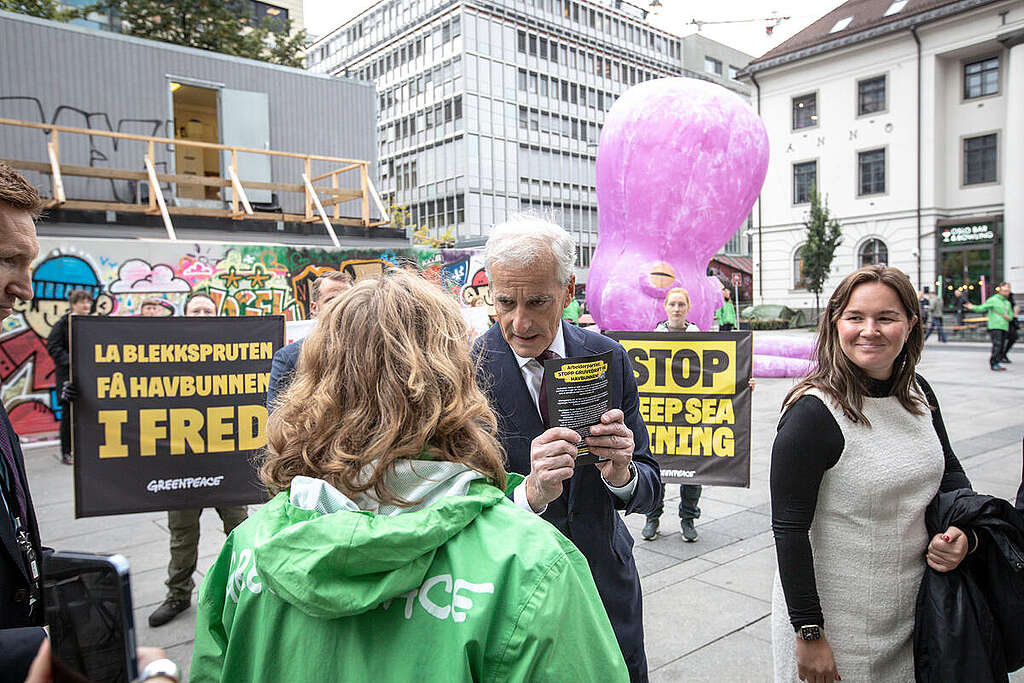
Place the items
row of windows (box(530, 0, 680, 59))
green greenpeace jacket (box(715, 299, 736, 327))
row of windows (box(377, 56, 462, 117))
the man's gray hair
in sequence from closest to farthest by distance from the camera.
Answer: the man's gray hair, green greenpeace jacket (box(715, 299, 736, 327)), row of windows (box(377, 56, 462, 117)), row of windows (box(530, 0, 680, 59))

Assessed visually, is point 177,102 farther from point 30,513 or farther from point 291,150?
point 30,513

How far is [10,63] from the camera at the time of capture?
14.8 metres

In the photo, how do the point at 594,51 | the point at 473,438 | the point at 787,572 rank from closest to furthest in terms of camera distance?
1. the point at 473,438
2. the point at 787,572
3. the point at 594,51

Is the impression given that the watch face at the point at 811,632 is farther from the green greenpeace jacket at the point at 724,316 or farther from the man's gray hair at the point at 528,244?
the green greenpeace jacket at the point at 724,316

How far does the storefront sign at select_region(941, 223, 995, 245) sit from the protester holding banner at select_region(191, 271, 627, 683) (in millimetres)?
36242

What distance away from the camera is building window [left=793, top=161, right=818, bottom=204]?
3578 centimetres

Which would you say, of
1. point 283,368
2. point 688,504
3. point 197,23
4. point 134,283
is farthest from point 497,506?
point 197,23

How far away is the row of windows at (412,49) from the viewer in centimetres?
5417

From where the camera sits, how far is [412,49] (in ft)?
191

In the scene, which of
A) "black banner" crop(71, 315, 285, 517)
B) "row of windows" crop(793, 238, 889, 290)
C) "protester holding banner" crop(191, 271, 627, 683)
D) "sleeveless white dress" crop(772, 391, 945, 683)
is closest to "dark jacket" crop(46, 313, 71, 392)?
"black banner" crop(71, 315, 285, 517)

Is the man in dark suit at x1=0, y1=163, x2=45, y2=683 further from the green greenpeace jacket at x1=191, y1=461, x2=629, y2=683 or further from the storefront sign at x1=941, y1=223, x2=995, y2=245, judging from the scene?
the storefront sign at x1=941, y1=223, x2=995, y2=245

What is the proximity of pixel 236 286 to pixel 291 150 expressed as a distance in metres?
9.27

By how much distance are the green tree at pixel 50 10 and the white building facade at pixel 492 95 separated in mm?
35655

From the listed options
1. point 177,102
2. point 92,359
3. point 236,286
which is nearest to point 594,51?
point 177,102
